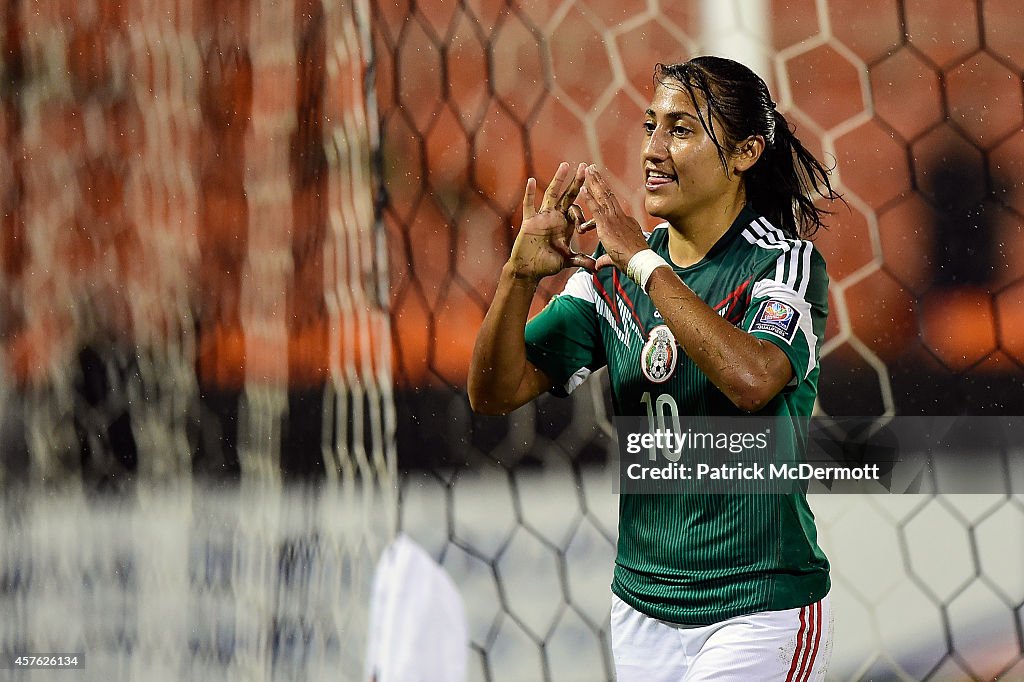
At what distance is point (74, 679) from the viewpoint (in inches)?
68.6

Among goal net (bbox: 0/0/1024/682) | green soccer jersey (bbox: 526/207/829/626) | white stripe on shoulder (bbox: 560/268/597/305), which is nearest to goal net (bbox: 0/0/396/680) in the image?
goal net (bbox: 0/0/1024/682)

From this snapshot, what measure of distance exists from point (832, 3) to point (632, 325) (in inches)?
21.1

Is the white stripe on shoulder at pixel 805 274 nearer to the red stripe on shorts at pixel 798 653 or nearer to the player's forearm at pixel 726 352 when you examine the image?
the player's forearm at pixel 726 352

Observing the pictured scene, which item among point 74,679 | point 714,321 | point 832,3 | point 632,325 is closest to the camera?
point 714,321

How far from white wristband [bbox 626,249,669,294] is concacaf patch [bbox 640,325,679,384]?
7 cm

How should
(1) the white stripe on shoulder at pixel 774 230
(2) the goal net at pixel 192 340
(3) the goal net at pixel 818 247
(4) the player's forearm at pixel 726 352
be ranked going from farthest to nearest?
(2) the goal net at pixel 192 340
(3) the goal net at pixel 818 247
(1) the white stripe on shoulder at pixel 774 230
(4) the player's forearm at pixel 726 352

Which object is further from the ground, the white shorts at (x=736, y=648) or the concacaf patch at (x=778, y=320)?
the concacaf patch at (x=778, y=320)

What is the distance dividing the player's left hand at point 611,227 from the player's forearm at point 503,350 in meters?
0.09

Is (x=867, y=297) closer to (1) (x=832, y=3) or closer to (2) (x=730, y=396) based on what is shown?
(1) (x=832, y=3)

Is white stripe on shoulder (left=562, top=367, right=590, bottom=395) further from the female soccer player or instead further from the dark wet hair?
the dark wet hair

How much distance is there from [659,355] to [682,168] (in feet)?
0.60

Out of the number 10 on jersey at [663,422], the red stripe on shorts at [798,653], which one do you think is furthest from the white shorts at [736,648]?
the number 10 on jersey at [663,422]

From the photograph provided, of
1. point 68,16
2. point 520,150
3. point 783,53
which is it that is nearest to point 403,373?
point 520,150

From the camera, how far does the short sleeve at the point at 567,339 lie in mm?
1187
